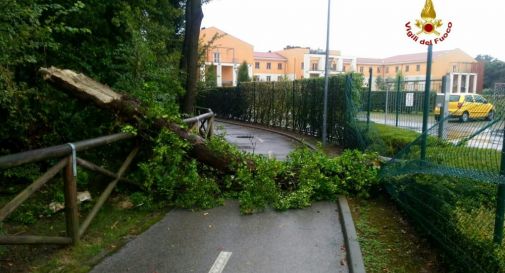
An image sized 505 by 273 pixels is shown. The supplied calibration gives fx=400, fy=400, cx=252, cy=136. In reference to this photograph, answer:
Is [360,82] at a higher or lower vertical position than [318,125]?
higher

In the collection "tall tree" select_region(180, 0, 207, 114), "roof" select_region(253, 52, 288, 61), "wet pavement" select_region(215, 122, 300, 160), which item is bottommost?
"wet pavement" select_region(215, 122, 300, 160)

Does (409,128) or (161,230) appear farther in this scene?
(409,128)

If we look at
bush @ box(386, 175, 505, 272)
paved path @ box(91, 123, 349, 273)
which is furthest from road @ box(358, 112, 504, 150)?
paved path @ box(91, 123, 349, 273)

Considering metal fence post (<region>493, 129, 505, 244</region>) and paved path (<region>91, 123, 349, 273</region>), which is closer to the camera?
metal fence post (<region>493, 129, 505, 244</region>)

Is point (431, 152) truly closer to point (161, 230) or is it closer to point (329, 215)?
point (329, 215)

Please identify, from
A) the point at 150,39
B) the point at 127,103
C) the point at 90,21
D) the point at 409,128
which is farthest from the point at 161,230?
the point at 409,128

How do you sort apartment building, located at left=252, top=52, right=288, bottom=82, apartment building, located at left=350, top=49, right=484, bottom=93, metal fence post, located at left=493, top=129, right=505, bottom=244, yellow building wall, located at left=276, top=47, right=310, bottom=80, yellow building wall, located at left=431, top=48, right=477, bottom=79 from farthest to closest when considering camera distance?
yellow building wall, located at left=276, top=47, right=310, bottom=80
apartment building, located at left=252, top=52, right=288, bottom=82
yellow building wall, located at left=431, top=48, right=477, bottom=79
apartment building, located at left=350, top=49, right=484, bottom=93
metal fence post, located at left=493, top=129, right=505, bottom=244

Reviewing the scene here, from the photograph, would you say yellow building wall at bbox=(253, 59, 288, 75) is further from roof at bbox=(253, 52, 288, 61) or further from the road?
the road

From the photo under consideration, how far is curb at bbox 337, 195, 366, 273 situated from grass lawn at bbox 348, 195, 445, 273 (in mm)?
75

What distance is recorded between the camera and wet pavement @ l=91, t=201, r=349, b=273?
411 cm

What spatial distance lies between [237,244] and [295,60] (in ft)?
284

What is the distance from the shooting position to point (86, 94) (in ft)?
19.8

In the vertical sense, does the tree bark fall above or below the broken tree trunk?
above

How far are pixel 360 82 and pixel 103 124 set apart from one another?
779cm
